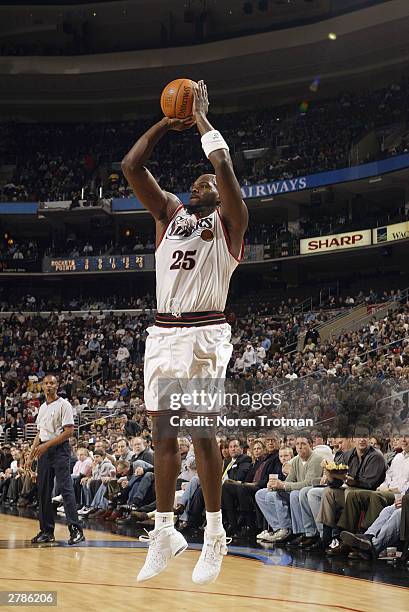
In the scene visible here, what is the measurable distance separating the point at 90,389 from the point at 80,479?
31.3 feet

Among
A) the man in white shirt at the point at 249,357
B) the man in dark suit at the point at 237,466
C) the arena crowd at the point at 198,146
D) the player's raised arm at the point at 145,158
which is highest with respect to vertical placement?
the arena crowd at the point at 198,146

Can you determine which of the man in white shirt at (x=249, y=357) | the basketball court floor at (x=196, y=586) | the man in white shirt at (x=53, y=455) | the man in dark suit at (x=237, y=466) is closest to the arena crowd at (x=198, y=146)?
the man in white shirt at (x=249, y=357)

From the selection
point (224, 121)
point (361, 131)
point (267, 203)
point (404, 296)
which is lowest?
point (404, 296)

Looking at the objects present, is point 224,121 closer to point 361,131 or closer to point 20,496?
point 361,131

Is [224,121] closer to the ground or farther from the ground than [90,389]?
farther from the ground

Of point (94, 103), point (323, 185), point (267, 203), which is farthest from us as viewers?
point (94, 103)

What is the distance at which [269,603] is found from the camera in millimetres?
5035

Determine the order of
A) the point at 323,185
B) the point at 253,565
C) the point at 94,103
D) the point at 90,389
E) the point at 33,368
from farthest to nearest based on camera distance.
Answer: the point at 94,103 → the point at 323,185 → the point at 33,368 → the point at 90,389 → the point at 253,565

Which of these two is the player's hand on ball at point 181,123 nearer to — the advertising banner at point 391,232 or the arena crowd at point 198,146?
the advertising banner at point 391,232

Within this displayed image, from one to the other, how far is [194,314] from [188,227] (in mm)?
436

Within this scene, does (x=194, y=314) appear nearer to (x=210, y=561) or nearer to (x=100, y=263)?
(x=210, y=561)

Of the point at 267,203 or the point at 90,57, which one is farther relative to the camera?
the point at 90,57

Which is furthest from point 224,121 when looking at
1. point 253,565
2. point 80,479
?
point 253,565

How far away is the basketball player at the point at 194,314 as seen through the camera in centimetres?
391
